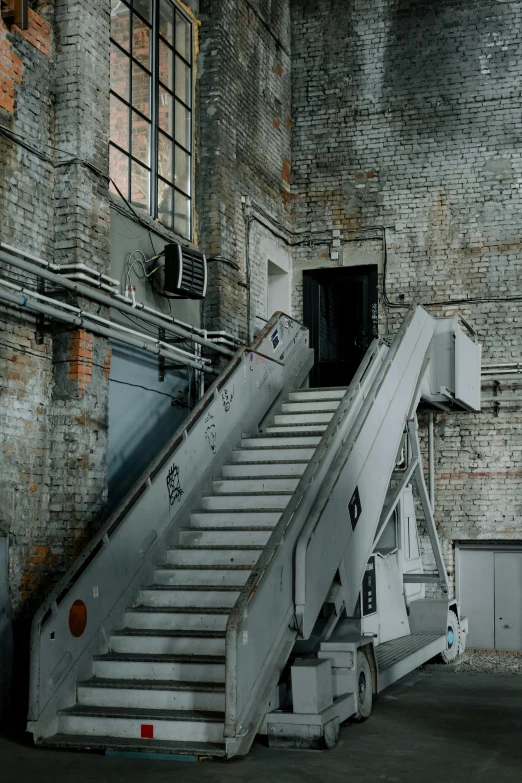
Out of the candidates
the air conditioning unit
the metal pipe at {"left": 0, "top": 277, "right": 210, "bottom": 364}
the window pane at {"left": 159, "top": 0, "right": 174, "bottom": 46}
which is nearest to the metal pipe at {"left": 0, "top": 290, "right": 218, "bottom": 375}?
the metal pipe at {"left": 0, "top": 277, "right": 210, "bottom": 364}

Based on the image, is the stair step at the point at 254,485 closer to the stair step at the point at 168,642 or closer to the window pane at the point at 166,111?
the stair step at the point at 168,642

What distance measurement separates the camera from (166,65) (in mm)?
11805

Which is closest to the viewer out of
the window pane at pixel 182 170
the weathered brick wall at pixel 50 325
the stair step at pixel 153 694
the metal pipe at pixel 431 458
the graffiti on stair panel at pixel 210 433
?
the stair step at pixel 153 694

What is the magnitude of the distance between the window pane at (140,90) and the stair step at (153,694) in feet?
22.0

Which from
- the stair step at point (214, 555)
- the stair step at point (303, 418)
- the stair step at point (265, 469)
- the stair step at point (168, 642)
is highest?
the stair step at point (303, 418)

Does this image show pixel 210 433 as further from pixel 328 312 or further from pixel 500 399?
pixel 328 312

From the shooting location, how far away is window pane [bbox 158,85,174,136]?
456 inches

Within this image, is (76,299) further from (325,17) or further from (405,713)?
(325,17)

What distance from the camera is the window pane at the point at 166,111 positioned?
38.0ft

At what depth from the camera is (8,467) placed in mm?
8094

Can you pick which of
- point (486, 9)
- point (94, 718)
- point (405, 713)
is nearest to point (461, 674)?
point (405, 713)

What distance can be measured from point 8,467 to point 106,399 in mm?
1353

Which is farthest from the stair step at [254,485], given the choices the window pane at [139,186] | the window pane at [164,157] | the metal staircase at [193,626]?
the window pane at [164,157]

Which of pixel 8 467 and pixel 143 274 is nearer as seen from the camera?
pixel 8 467
